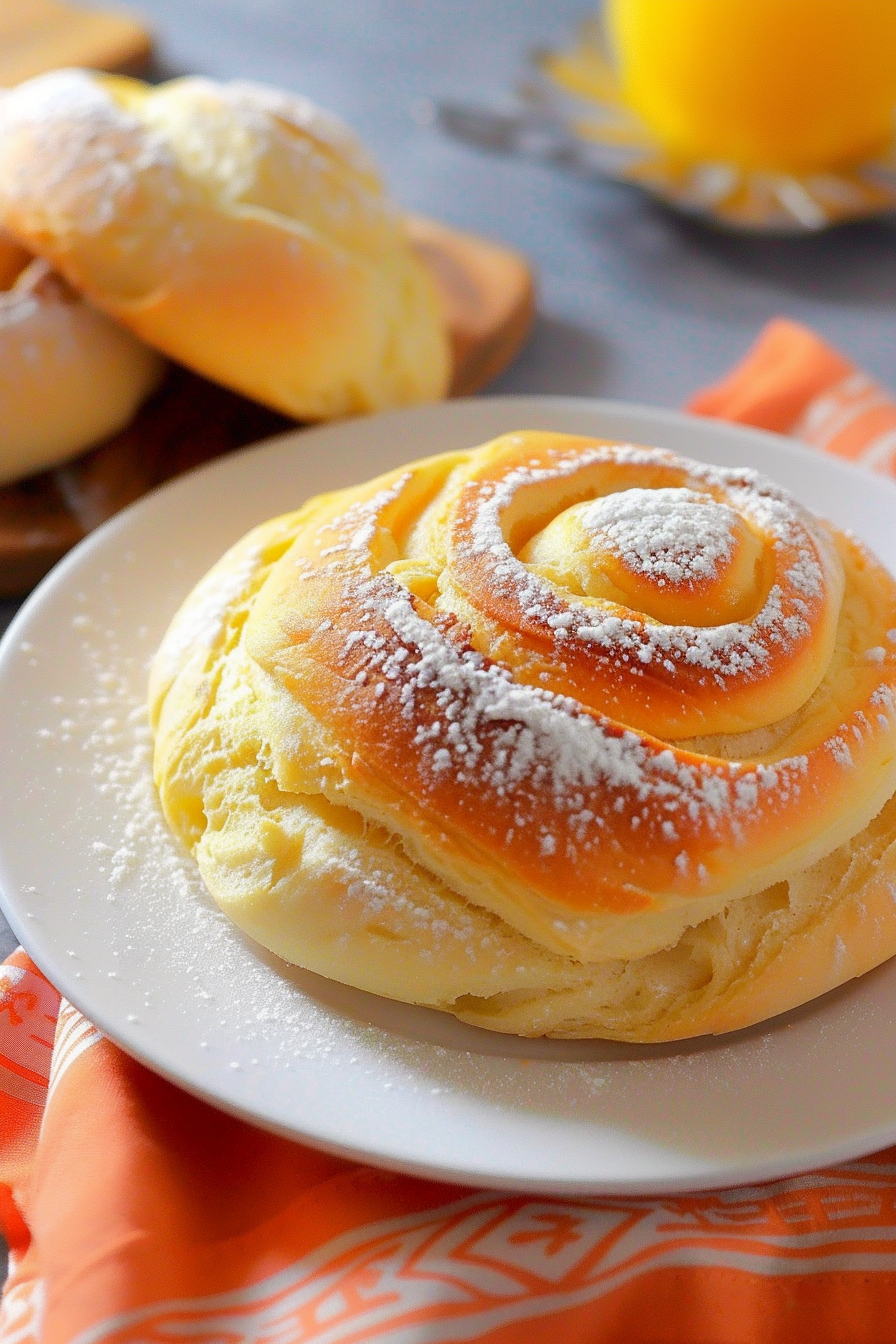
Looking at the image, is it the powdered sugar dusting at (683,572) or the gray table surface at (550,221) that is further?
the gray table surface at (550,221)

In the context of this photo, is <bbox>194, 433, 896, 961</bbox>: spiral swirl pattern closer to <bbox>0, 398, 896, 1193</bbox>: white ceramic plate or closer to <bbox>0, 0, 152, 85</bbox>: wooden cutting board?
<bbox>0, 398, 896, 1193</bbox>: white ceramic plate

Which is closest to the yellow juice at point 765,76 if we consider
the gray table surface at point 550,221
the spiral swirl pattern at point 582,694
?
the gray table surface at point 550,221

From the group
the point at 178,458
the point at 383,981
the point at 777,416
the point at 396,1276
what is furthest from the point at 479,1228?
the point at 777,416

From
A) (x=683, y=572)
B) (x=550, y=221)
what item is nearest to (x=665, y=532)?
(x=683, y=572)

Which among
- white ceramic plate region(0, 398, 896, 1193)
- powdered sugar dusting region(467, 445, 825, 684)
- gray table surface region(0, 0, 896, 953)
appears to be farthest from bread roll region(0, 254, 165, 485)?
powdered sugar dusting region(467, 445, 825, 684)

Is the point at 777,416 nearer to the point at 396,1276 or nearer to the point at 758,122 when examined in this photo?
the point at 758,122

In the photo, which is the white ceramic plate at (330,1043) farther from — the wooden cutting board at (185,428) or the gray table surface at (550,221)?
the gray table surface at (550,221)

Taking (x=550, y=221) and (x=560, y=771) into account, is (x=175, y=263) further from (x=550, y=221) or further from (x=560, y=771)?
(x=550, y=221)
